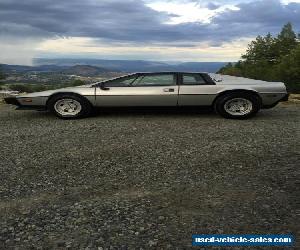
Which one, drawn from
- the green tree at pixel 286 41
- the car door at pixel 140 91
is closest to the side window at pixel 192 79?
the car door at pixel 140 91

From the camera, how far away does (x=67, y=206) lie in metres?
4.20

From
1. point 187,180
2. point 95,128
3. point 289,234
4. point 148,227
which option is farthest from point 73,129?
point 289,234

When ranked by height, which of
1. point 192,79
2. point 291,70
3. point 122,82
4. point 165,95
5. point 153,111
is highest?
point 291,70

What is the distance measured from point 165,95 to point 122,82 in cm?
108

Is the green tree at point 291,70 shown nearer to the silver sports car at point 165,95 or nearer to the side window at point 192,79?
the silver sports car at point 165,95

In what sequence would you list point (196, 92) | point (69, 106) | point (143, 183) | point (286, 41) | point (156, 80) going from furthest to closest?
point (286, 41) → point (69, 106) → point (156, 80) → point (196, 92) → point (143, 183)

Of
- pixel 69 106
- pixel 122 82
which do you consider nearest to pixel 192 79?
pixel 122 82

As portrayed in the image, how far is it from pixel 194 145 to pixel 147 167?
4.55 feet

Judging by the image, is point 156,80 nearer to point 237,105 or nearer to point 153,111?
point 153,111

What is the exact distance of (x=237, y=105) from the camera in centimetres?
888

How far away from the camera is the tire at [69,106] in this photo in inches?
356

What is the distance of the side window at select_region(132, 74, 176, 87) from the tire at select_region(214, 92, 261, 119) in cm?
116

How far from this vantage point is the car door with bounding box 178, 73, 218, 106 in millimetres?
8836

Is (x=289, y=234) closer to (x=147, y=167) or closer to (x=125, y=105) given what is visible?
(x=147, y=167)
